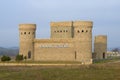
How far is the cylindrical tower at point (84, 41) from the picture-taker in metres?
62.2

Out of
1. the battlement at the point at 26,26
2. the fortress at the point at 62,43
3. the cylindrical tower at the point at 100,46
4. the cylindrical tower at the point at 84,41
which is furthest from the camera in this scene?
the cylindrical tower at the point at 100,46

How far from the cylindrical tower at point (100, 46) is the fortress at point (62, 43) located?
7.02m

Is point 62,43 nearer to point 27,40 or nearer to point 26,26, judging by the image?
point 27,40

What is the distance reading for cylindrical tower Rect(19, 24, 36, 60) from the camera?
66.3 metres

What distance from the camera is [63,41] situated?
6350 cm

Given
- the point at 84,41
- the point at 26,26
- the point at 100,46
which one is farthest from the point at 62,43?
the point at 100,46

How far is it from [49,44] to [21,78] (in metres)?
36.6

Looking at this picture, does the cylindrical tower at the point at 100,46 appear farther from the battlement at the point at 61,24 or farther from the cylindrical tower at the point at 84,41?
the cylindrical tower at the point at 84,41

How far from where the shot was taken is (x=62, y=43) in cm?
6375

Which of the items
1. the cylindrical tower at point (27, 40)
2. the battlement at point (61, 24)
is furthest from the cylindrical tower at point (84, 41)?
the cylindrical tower at point (27, 40)

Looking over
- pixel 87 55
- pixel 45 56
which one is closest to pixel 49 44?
pixel 45 56

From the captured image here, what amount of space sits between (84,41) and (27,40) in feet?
36.1

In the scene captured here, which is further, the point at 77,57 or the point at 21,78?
the point at 77,57

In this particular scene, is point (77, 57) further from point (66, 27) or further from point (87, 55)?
point (66, 27)
